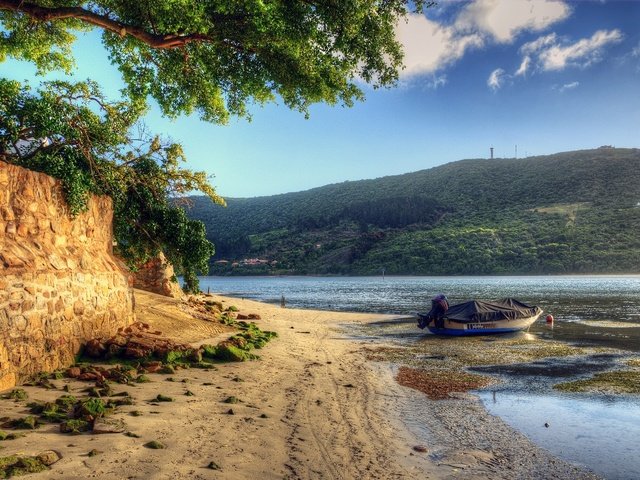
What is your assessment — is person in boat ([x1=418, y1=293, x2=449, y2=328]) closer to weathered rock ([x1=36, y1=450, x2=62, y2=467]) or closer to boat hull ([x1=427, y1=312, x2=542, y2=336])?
boat hull ([x1=427, y1=312, x2=542, y2=336])

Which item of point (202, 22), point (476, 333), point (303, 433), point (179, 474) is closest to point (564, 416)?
point (303, 433)

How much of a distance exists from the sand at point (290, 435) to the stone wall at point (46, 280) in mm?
1010

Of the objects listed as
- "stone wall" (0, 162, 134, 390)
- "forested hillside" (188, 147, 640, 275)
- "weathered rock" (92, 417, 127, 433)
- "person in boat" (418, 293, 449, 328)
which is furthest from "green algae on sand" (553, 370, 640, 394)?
"forested hillside" (188, 147, 640, 275)

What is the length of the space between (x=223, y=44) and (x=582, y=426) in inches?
522

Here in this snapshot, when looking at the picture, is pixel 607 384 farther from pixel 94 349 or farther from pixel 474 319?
pixel 94 349

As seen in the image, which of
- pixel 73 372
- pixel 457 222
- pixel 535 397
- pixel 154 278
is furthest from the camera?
pixel 457 222

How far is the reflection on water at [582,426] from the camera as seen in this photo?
25.1ft

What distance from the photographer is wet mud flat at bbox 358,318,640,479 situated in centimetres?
785

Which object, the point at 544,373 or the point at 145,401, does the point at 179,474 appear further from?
the point at 544,373

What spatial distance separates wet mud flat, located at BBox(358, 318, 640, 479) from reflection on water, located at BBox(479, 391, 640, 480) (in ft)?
0.06

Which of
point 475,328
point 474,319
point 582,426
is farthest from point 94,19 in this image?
point 475,328

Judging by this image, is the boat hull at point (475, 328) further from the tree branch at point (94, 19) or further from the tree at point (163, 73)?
the tree branch at point (94, 19)

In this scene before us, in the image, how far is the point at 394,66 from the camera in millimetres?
13805

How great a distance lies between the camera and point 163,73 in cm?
1464
